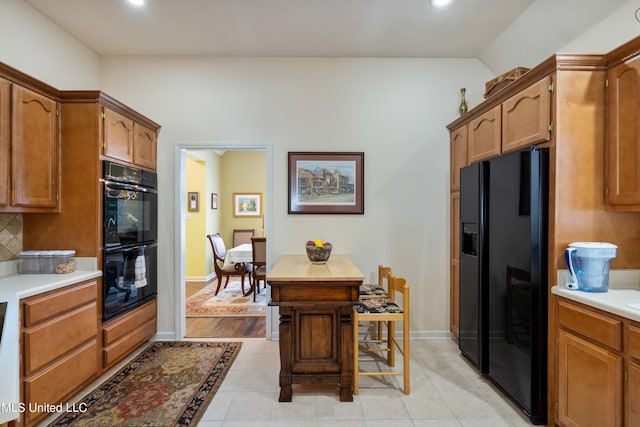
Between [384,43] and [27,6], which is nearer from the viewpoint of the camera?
[27,6]

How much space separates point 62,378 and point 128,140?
1.88 meters

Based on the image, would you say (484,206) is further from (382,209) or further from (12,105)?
(12,105)

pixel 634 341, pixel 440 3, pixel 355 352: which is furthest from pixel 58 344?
pixel 440 3

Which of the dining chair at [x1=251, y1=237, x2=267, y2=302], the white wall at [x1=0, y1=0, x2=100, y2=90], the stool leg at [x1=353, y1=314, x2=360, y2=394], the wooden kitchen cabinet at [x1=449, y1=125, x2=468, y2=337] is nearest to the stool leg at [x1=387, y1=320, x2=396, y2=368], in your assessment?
the stool leg at [x1=353, y1=314, x2=360, y2=394]

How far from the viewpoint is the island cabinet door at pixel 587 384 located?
1.50 metres

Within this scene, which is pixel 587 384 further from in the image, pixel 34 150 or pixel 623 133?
pixel 34 150

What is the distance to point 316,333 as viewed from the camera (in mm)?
2189

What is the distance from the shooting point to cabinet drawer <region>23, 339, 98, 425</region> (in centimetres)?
183

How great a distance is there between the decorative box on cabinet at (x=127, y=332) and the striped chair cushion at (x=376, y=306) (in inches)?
77.9

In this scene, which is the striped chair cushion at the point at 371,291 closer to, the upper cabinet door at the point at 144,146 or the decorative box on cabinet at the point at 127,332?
the decorative box on cabinet at the point at 127,332

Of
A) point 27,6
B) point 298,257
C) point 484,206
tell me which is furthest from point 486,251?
point 27,6

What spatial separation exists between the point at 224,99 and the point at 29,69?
5.07ft

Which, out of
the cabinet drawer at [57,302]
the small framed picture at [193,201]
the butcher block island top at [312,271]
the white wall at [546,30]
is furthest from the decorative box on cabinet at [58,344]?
the white wall at [546,30]

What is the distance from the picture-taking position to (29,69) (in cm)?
251
